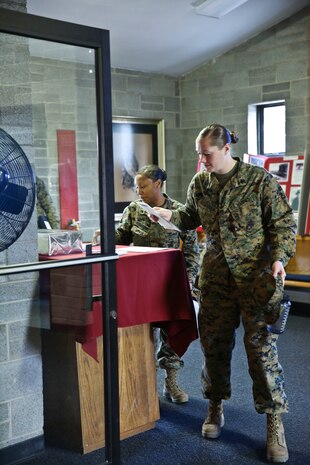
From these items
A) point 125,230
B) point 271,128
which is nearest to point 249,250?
point 125,230

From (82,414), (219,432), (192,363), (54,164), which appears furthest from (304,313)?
(54,164)

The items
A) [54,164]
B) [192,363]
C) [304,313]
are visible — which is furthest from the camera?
[304,313]

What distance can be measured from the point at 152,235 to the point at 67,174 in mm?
1175

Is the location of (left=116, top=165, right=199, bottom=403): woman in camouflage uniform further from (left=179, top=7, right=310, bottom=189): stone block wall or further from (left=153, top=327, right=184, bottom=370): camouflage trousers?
(left=179, top=7, right=310, bottom=189): stone block wall

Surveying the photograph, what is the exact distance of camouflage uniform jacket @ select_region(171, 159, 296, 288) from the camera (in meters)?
2.96

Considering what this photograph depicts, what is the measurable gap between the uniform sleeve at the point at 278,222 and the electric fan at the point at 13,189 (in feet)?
3.53

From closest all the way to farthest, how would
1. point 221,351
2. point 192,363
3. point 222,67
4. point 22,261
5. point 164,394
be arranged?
point 22,261 < point 221,351 < point 164,394 < point 192,363 < point 222,67

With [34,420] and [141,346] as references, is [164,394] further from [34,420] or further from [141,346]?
[34,420]

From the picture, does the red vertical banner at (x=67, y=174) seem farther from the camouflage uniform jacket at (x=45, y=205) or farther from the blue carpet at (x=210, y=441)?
the blue carpet at (x=210, y=441)

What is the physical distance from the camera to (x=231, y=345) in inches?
126

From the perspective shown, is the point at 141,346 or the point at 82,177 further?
the point at 141,346

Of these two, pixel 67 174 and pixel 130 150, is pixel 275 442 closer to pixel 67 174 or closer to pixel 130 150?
pixel 67 174

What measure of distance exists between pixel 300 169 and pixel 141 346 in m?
3.45

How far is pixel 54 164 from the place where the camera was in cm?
256
